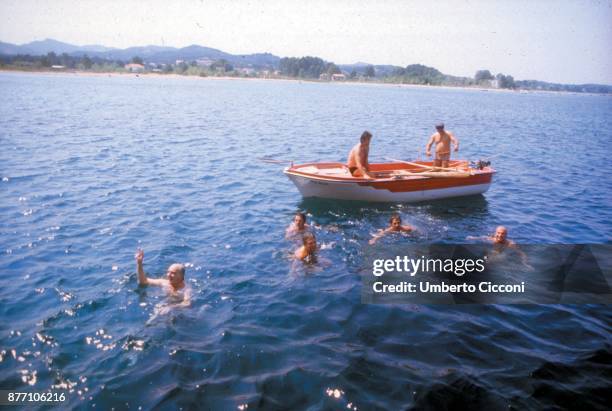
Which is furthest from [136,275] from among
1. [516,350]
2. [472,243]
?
[472,243]

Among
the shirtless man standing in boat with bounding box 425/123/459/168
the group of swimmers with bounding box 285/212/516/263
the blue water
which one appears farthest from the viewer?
the shirtless man standing in boat with bounding box 425/123/459/168

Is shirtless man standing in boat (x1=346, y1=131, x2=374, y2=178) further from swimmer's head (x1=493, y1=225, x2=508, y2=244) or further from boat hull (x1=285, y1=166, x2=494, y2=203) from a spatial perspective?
swimmer's head (x1=493, y1=225, x2=508, y2=244)

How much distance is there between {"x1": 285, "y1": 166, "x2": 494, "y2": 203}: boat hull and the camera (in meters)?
13.0

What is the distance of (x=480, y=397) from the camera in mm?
5719

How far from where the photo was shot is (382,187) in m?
13.3

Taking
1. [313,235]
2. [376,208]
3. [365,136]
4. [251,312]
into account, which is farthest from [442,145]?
[251,312]

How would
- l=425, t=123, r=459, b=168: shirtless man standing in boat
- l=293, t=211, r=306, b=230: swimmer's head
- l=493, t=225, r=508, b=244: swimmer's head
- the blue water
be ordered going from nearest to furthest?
the blue water
l=493, t=225, r=508, b=244: swimmer's head
l=293, t=211, r=306, b=230: swimmer's head
l=425, t=123, r=459, b=168: shirtless man standing in boat

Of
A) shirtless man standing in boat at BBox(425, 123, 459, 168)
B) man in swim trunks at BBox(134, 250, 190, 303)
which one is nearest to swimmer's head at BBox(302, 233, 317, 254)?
man in swim trunks at BBox(134, 250, 190, 303)

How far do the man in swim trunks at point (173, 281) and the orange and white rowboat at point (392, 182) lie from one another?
20.4ft

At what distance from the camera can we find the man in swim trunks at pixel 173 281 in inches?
300

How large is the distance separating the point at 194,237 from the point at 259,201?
3971 millimetres

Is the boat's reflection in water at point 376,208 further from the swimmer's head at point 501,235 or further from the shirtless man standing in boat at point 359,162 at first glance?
the swimmer's head at point 501,235

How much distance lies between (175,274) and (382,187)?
802cm

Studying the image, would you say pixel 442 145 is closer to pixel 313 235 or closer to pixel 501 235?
pixel 501 235
